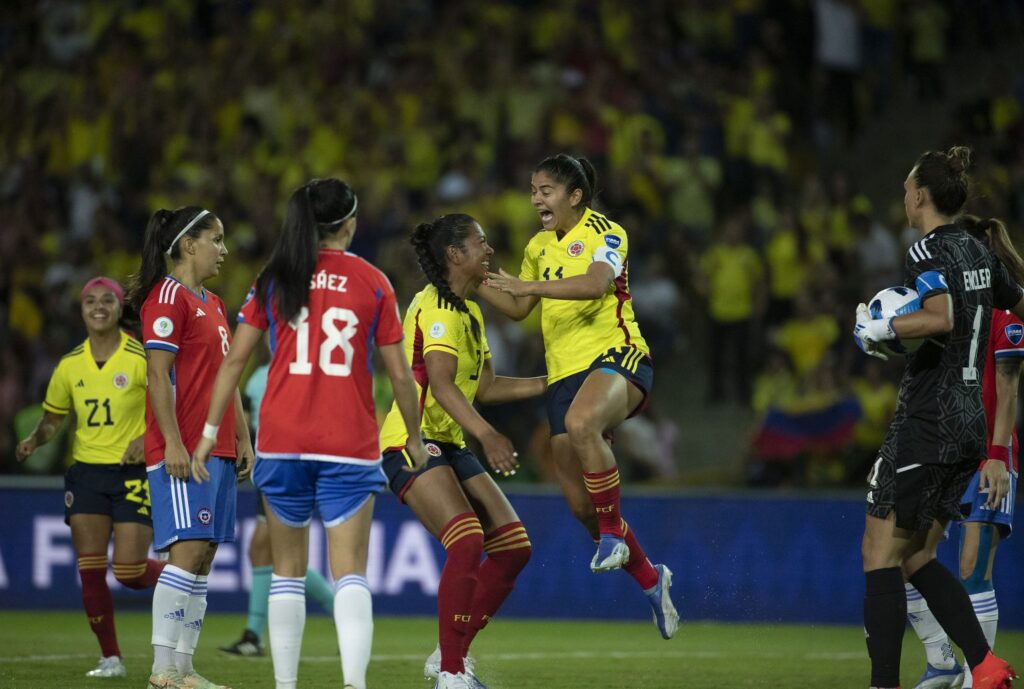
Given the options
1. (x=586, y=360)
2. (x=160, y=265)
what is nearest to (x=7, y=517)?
(x=160, y=265)

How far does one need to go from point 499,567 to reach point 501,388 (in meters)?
1.08

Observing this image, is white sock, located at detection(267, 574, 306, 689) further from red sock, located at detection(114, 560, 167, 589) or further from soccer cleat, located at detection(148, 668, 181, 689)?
red sock, located at detection(114, 560, 167, 589)

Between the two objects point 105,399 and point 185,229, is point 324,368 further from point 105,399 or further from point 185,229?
point 105,399

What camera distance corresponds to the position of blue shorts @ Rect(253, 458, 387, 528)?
678 centimetres

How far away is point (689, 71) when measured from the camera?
18438 millimetres

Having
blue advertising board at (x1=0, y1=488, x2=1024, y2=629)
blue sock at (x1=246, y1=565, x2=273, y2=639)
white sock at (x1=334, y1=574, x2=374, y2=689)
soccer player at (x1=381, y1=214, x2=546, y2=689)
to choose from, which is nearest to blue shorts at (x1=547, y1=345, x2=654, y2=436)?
soccer player at (x1=381, y1=214, x2=546, y2=689)

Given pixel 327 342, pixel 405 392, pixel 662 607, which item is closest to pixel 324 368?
pixel 327 342

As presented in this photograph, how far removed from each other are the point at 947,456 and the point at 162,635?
415cm

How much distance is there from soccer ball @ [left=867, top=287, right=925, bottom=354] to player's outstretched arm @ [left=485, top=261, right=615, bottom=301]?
1711 millimetres

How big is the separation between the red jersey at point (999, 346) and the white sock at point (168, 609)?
437 cm

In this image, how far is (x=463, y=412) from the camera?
7.74 meters

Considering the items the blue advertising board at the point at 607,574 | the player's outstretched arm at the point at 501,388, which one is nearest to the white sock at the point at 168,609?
the player's outstretched arm at the point at 501,388

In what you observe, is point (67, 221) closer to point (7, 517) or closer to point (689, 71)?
point (7, 517)

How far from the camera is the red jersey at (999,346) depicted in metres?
8.09
